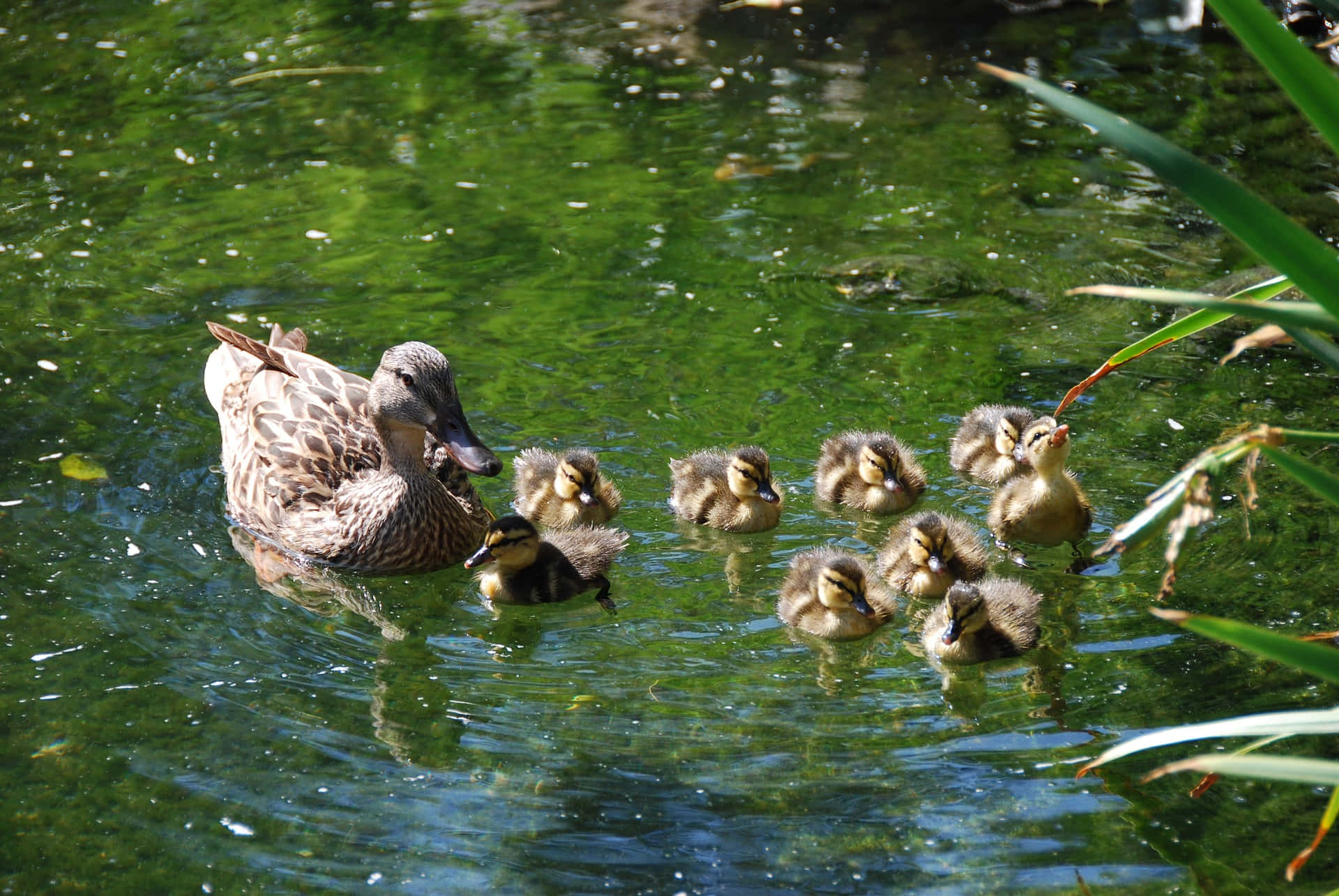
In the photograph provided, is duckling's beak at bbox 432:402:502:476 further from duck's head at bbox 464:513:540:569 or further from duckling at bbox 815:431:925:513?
duckling at bbox 815:431:925:513

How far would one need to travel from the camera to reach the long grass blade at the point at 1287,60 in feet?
9.00

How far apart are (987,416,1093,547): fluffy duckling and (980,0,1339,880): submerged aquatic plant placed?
216 centimetres

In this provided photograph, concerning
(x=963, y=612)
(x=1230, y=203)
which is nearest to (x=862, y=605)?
(x=963, y=612)

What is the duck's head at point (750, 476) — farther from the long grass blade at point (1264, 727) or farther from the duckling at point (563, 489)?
the long grass blade at point (1264, 727)

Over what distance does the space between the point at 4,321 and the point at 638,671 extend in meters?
4.17

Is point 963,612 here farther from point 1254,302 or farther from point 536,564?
point 1254,302

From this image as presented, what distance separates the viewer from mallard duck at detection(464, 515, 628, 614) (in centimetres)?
493

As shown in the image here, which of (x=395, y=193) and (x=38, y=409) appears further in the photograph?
(x=395, y=193)

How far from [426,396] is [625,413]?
4.05ft

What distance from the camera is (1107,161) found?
8625 millimetres

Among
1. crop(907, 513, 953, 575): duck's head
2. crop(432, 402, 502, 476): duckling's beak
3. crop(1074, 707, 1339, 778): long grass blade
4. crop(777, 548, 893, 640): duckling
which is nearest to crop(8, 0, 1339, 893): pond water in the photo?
crop(777, 548, 893, 640): duckling

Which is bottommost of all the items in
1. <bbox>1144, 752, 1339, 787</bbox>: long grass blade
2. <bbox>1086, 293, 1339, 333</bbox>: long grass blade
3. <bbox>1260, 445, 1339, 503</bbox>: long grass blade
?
<bbox>1144, 752, 1339, 787</bbox>: long grass blade

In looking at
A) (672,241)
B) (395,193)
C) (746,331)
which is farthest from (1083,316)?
(395,193)

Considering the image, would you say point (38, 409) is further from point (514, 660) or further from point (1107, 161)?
point (1107, 161)
